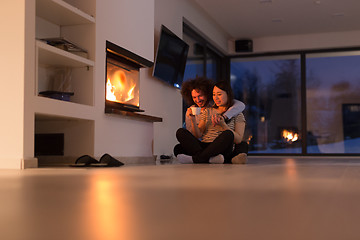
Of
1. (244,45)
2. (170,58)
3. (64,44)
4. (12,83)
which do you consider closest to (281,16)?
(244,45)

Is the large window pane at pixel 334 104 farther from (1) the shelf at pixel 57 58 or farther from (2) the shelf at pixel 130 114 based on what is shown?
(1) the shelf at pixel 57 58

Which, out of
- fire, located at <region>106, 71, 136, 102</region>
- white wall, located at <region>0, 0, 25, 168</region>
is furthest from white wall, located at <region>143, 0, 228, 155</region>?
white wall, located at <region>0, 0, 25, 168</region>

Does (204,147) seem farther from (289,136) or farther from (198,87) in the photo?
(289,136)

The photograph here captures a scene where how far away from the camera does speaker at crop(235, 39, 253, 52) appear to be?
863 centimetres

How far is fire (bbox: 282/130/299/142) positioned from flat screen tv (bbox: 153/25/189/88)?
12.6ft

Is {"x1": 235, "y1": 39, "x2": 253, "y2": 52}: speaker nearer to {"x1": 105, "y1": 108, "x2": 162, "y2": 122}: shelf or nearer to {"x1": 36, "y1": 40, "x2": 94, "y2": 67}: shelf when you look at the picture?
{"x1": 105, "y1": 108, "x2": 162, "y2": 122}: shelf

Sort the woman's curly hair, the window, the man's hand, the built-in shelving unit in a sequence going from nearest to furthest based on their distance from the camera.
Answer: the built-in shelving unit
the man's hand
the woman's curly hair
the window

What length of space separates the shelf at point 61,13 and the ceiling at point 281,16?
352 cm

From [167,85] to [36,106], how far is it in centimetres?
310

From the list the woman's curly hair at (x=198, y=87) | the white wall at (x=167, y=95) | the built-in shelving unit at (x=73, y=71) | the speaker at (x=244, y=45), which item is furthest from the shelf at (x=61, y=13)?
the speaker at (x=244, y=45)

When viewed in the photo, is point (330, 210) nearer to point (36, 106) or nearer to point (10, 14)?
point (36, 106)

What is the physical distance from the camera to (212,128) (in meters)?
4.05

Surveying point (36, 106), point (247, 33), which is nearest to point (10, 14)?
point (36, 106)

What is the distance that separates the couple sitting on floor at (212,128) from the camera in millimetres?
3717
